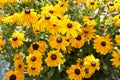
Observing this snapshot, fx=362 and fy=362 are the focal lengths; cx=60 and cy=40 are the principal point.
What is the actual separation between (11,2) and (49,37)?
1.27ft

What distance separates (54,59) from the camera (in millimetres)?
2047

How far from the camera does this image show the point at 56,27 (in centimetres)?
208

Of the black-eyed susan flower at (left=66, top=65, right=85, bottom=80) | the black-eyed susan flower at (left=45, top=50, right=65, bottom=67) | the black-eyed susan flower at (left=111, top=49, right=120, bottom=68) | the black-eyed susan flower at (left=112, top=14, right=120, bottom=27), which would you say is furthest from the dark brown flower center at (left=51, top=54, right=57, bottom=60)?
the black-eyed susan flower at (left=112, top=14, right=120, bottom=27)

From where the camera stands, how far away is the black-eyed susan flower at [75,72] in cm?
205

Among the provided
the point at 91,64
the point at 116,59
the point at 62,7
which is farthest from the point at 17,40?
the point at 116,59

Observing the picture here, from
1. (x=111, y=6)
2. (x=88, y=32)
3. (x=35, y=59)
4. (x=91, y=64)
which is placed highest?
(x=111, y=6)

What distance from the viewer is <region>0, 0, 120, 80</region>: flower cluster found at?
2064 mm

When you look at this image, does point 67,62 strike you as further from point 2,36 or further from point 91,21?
point 2,36

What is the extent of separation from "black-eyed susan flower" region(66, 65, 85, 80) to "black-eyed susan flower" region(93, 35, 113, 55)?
6.2 inches

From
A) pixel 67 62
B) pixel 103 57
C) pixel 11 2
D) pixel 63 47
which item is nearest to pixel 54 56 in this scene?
pixel 63 47

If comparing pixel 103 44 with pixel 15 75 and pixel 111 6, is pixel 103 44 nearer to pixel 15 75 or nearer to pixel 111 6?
pixel 111 6

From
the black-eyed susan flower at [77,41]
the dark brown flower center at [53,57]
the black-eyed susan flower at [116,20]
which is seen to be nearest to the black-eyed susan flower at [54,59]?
the dark brown flower center at [53,57]

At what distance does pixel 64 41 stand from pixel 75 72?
0.19m

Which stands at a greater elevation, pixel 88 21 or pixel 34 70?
pixel 88 21
